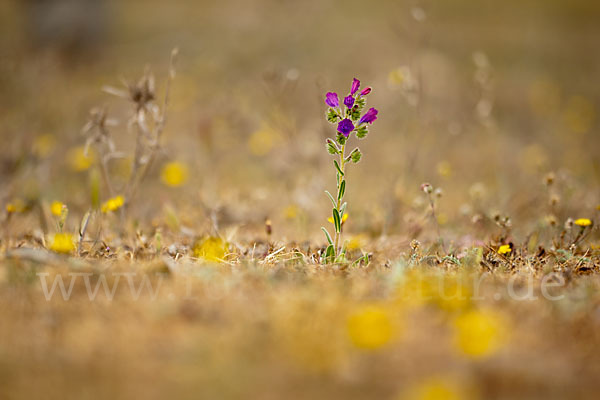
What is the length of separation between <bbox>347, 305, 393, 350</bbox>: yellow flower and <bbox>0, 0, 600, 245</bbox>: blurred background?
1755 millimetres

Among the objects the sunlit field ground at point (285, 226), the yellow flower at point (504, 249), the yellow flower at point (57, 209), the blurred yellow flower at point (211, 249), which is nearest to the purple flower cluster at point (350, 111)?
the sunlit field ground at point (285, 226)

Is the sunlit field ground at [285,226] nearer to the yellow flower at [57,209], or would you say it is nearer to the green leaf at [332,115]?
the yellow flower at [57,209]

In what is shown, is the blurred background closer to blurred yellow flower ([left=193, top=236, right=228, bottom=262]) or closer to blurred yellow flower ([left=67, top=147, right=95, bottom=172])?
blurred yellow flower ([left=67, top=147, right=95, bottom=172])

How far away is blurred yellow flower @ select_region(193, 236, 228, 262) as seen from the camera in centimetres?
225

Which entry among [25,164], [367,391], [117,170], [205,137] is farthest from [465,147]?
[367,391]

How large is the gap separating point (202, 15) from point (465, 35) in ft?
19.7

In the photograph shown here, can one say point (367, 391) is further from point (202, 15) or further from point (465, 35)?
point (202, 15)

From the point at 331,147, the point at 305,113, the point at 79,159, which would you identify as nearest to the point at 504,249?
the point at 331,147

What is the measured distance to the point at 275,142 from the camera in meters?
5.59

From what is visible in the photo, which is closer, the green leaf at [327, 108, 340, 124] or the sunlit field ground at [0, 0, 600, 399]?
the sunlit field ground at [0, 0, 600, 399]

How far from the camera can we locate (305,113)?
21.7 feet

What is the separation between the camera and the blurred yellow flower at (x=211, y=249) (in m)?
2.25

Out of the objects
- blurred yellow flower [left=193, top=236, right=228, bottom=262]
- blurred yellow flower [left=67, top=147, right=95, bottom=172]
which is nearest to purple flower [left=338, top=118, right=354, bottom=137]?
blurred yellow flower [left=193, top=236, right=228, bottom=262]

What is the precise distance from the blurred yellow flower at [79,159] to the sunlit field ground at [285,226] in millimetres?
34
